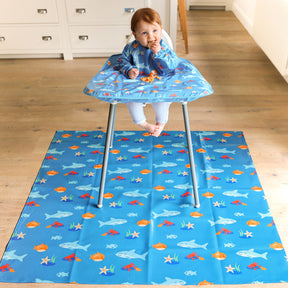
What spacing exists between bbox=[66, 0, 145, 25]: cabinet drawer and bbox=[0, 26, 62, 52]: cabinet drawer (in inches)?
8.0

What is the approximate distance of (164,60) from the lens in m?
1.56

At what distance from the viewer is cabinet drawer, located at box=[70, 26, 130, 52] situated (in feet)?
9.98

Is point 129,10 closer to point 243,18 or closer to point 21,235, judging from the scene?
→ point 243,18

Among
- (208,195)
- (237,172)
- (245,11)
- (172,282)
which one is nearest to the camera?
(172,282)

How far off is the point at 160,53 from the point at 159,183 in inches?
25.5

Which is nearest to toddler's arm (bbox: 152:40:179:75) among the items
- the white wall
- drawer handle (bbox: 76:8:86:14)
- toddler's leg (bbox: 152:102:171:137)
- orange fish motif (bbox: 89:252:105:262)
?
toddler's leg (bbox: 152:102:171:137)

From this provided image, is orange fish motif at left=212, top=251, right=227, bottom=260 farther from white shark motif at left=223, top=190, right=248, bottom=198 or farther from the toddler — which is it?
the toddler

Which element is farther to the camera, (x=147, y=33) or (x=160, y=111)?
(x=160, y=111)

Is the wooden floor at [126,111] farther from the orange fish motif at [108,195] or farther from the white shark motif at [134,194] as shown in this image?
the white shark motif at [134,194]

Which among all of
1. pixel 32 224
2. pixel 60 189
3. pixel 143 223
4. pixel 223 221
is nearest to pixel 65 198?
pixel 60 189

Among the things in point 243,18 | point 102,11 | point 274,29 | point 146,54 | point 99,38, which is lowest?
point 243,18

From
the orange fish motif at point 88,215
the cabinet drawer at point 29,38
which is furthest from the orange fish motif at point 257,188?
the cabinet drawer at point 29,38

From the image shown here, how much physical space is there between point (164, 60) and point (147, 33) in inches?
5.1

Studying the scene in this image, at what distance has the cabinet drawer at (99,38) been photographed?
3.04 m
